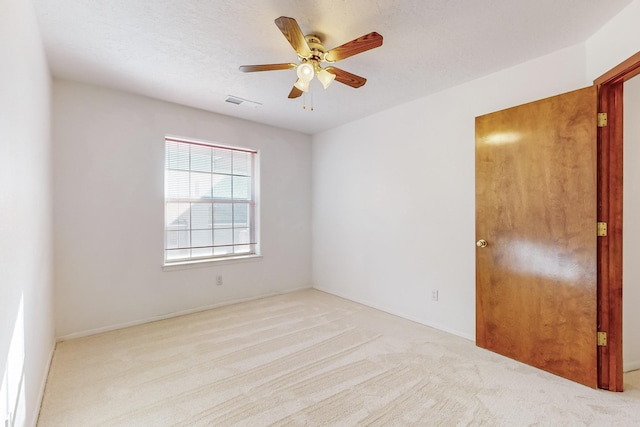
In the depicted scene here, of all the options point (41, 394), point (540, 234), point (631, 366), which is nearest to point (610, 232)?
point (540, 234)

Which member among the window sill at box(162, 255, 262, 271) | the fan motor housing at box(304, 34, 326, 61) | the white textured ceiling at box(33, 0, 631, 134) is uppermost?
the white textured ceiling at box(33, 0, 631, 134)

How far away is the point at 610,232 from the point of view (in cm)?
202

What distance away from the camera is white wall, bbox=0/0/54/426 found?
1250mm

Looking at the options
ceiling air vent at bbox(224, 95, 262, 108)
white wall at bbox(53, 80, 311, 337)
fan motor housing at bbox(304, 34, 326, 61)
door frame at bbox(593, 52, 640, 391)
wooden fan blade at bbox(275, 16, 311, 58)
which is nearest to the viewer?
wooden fan blade at bbox(275, 16, 311, 58)

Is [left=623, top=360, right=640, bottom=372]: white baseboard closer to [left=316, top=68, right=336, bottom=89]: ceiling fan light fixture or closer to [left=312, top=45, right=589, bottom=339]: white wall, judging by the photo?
[left=312, top=45, right=589, bottom=339]: white wall

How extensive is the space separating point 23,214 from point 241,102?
2.36 metres

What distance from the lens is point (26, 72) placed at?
1.71 meters

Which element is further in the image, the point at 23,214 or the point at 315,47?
the point at 315,47

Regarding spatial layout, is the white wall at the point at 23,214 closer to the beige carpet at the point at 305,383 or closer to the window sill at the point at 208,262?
the beige carpet at the point at 305,383

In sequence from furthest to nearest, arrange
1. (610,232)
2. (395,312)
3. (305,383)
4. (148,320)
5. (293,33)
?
(395,312)
(148,320)
(305,383)
(610,232)
(293,33)

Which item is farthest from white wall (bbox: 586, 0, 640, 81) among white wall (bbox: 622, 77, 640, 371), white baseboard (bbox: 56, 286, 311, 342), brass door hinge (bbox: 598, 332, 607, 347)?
white baseboard (bbox: 56, 286, 311, 342)

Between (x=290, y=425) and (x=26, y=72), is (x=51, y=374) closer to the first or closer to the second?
(x=290, y=425)

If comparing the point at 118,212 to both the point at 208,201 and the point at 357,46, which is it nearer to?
the point at 208,201

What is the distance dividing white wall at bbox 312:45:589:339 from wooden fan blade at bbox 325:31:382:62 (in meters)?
1.56
